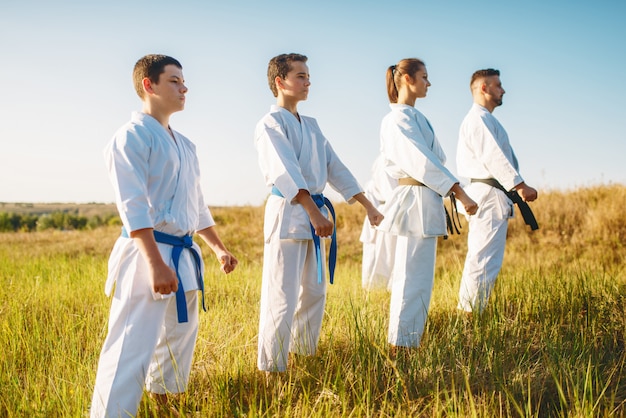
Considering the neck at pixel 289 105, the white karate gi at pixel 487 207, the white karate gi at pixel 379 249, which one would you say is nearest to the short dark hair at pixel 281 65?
the neck at pixel 289 105

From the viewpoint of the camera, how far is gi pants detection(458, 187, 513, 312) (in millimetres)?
4812

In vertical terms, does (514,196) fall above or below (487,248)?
above

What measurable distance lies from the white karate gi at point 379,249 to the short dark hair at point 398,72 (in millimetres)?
2459

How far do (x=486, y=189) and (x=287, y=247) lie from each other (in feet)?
7.90

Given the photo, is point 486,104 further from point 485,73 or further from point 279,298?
point 279,298

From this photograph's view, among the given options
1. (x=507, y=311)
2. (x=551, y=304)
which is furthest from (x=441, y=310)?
(x=551, y=304)

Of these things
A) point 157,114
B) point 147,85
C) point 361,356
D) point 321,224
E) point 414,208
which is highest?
point 147,85

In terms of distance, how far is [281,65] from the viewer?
3.47 meters

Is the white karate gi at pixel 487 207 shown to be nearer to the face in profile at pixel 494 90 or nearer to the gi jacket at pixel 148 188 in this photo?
the face in profile at pixel 494 90

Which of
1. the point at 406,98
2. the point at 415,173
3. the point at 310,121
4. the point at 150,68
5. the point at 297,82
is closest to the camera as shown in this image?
the point at 150,68

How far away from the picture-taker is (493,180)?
4930 millimetres

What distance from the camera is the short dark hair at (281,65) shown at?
346 cm

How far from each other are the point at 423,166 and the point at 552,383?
1634 millimetres

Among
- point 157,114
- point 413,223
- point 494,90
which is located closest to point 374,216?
point 413,223
